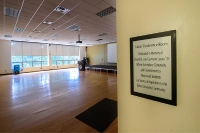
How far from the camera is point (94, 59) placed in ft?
48.0

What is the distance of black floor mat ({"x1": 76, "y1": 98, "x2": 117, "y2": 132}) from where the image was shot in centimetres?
225

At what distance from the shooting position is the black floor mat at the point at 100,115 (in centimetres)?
225

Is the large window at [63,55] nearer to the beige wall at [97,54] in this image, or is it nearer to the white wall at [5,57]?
the beige wall at [97,54]

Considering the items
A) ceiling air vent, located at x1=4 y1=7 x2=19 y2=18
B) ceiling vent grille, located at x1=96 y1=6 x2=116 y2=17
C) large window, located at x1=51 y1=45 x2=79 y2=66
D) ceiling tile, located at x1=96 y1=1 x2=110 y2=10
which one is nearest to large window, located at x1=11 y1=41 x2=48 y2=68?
large window, located at x1=51 y1=45 x2=79 y2=66

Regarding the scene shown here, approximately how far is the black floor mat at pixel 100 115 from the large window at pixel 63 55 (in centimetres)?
1110

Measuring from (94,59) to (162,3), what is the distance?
1385 centimetres

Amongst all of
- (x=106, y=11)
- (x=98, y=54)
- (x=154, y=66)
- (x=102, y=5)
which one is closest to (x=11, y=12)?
(x=102, y=5)

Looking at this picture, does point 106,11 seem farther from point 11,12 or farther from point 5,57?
point 5,57

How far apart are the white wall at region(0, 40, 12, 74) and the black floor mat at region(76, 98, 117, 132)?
10.3 m

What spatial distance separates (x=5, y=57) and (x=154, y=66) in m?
12.1

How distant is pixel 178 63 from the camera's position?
0.78 m

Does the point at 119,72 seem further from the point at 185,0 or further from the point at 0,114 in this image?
the point at 0,114

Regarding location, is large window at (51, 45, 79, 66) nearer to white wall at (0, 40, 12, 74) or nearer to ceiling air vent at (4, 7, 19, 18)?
white wall at (0, 40, 12, 74)

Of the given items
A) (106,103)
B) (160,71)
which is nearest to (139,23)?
(160,71)
